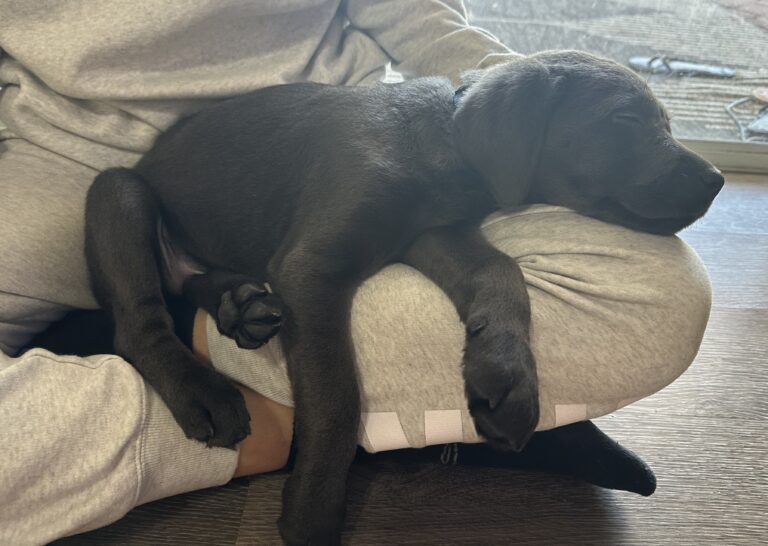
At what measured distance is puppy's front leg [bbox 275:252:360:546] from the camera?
1.19 meters

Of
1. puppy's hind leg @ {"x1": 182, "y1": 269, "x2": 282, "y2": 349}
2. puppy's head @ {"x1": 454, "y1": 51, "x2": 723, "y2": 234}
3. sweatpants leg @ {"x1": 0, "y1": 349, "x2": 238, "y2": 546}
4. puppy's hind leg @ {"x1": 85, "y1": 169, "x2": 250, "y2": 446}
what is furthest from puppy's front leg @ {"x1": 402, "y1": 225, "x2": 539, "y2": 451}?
sweatpants leg @ {"x1": 0, "y1": 349, "x2": 238, "y2": 546}

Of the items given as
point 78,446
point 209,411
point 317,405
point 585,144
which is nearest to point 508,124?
point 585,144

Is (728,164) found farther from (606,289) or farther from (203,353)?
(203,353)

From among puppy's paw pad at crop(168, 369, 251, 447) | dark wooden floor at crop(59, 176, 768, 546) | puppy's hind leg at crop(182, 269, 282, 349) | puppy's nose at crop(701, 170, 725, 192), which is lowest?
dark wooden floor at crop(59, 176, 768, 546)

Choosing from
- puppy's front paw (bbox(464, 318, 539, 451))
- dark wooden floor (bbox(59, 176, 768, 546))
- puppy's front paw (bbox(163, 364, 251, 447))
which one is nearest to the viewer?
puppy's front paw (bbox(464, 318, 539, 451))

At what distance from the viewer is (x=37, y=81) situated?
159 cm

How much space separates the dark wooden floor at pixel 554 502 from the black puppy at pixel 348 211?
0.65 feet

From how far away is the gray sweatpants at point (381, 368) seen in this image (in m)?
1.14

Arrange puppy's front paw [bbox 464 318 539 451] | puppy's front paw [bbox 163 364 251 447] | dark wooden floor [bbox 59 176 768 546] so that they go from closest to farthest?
1. puppy's front paw [bbox 464 318 539 451]
2. puppy's front paw [bbox 163 364 251 447]
3. dark wooden floor [bbox 59 176 768 546]

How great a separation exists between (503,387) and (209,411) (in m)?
0.54

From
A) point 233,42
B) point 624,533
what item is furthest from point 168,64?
point 624,533

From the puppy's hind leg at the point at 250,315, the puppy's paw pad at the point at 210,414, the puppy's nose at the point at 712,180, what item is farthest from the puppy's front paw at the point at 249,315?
the puppy's nose at the point at 712,180

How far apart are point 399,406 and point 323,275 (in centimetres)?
29

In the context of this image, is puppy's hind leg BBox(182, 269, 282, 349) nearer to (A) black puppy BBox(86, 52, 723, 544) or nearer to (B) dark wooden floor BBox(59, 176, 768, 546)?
(A) black puppy BBox(86, 52, 723, 544)
